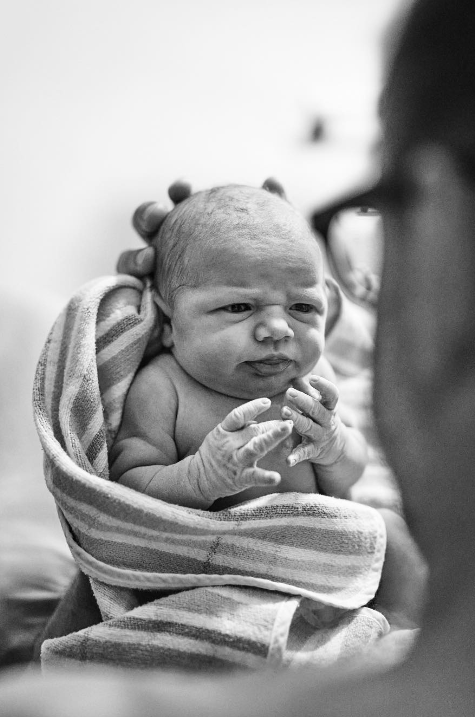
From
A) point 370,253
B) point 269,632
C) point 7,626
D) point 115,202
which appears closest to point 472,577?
point 269,632

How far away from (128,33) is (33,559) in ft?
4.05

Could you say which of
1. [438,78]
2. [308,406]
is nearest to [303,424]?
[308,406]

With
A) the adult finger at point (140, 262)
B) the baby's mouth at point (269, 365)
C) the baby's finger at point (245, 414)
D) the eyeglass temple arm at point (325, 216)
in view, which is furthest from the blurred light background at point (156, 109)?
the baby's finger at point (245, 414)

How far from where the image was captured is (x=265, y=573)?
734 mm

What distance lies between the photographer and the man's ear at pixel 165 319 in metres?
0.89

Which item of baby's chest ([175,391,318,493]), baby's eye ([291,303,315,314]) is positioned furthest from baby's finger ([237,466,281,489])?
baby's eye ([291,303,315,314])

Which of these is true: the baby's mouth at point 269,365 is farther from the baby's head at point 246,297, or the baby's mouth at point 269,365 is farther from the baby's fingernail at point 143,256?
the baby's fingernail at point 143,256

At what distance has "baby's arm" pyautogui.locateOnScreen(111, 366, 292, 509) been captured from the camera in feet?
2.24

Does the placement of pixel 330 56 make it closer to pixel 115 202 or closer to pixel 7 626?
pixel 115 202

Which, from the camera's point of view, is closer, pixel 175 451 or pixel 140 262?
pixel 175 451

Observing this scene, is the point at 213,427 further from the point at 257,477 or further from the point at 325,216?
the point at 325,216

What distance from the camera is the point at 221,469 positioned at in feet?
2.28

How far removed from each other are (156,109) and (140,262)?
90cm

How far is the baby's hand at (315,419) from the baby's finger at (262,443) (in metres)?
0.06
